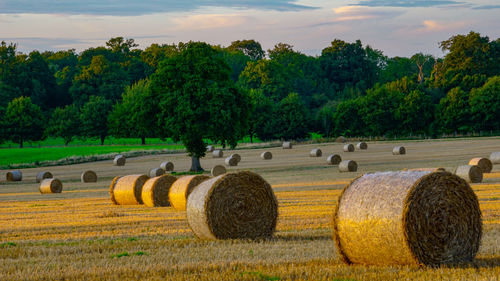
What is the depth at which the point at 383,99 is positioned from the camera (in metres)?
113

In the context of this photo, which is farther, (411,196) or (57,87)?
(57,87)

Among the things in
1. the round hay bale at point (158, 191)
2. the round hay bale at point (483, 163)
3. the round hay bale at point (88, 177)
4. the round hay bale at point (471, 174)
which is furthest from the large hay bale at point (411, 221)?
the round hay bale at point (88, 177)

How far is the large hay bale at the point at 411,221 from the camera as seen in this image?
10820 millimetres

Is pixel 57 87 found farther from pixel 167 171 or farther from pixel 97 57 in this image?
pixel 167 171

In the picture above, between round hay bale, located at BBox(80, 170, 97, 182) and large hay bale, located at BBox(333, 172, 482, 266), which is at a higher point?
large hay bale, located at BBox(333, 172, 482, 266)

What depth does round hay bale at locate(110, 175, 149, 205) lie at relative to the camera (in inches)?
1110

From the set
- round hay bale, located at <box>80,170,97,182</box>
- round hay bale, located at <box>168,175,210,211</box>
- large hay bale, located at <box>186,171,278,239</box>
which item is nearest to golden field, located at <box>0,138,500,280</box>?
large hay bale, located at <box>186,171,278,239</box>

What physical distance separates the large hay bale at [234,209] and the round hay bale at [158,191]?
10644 mm

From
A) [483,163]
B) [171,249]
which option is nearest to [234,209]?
[171,249]

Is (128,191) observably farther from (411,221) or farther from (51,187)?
(411,221)

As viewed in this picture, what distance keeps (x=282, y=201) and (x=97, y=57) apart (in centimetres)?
12256

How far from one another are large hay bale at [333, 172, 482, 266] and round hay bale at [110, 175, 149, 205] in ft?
58.0

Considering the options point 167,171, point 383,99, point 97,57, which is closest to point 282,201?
point 167,171

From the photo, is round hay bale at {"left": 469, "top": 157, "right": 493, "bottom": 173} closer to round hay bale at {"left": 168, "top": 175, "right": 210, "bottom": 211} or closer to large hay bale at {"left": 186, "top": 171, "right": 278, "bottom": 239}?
round hay bale at {"left": 168, "top": 175, "right": 210, "bottom": 211}
